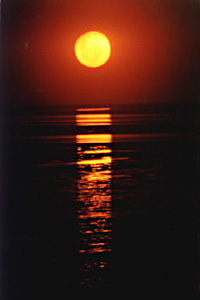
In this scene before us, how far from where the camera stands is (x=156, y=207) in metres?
2.33

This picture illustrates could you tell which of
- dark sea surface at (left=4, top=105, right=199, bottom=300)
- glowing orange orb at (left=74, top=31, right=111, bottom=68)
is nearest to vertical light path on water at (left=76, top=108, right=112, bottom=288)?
dark sea surface at (left=4, top=105, right=199, bottom=300)

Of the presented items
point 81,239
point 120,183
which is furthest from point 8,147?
point 120,183

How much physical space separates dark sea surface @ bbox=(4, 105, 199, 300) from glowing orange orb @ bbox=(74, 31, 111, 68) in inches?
19.1

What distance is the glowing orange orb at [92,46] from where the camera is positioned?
2.39 m

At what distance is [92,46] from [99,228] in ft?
3.68

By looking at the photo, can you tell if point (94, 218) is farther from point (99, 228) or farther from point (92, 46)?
point (92, 46)

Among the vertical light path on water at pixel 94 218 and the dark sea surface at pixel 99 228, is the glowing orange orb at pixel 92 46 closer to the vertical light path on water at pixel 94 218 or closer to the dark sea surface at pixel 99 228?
the dark sea surface at pixel 99 228

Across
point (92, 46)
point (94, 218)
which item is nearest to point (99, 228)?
point (94, 218)

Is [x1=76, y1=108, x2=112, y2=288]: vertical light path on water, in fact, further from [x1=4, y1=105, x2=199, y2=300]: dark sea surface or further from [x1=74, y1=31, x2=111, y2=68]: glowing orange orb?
[x1=74, y1=31, x2=111, y2=68]: glowing orange orb

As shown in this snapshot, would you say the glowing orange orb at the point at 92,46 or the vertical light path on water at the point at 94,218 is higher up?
the glowing orange orb at the point at 92,46

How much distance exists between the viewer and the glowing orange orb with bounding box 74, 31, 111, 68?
2.39 meters

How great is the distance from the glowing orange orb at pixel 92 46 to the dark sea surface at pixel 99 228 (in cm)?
48

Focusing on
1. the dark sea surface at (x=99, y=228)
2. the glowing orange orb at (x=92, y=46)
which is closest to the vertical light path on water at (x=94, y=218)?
the dark sea surface at (x=99, y=228)

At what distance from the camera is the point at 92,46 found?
9.22 feet
